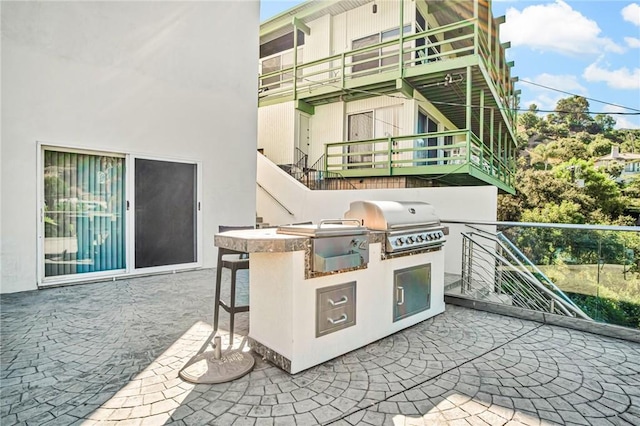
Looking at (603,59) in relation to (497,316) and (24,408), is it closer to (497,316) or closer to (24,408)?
(497,316)

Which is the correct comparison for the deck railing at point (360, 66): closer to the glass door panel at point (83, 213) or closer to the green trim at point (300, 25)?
the green trim at point (300, 25)

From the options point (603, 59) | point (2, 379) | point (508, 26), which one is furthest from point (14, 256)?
point (603, 59)

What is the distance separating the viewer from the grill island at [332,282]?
7.77 ft

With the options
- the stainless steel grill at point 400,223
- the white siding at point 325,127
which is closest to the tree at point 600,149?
the white siding at point 325,127

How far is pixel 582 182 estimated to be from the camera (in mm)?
19844

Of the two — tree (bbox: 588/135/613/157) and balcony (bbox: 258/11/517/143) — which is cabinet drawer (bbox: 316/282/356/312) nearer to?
balcony (bbox: 258/11/517/143)

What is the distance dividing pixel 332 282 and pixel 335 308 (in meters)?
0.21

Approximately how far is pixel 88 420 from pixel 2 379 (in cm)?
96

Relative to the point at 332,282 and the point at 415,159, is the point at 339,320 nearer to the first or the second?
the point at 332,282

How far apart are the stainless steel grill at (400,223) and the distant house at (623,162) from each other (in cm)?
3056

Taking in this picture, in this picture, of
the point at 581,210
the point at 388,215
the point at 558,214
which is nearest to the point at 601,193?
the point at 581,210

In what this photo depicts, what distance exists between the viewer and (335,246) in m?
2.52

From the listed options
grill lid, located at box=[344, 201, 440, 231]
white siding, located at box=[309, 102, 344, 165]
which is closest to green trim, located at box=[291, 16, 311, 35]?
white siding, located at box=[309, 102, 344, 165]

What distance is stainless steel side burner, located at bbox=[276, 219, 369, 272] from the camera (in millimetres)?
2385
